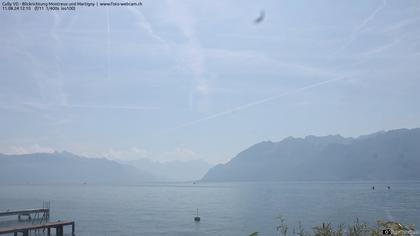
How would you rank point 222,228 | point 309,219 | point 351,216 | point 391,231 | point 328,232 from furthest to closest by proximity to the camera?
point 351,216 → point 309,219 → point 222,228 → point 328,232 → point 391,231

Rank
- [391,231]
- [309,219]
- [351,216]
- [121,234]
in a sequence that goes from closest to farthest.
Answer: [391,231] < [121,234] < [309,219] < [351,216]

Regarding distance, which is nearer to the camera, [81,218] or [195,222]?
[195,222]

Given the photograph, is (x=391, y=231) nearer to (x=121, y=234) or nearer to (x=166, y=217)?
(x=121, y=234)

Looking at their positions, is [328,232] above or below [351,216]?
above

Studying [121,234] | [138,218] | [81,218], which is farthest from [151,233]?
[81,218]

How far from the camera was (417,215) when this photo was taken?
115m

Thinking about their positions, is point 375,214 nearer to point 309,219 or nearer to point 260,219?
point 309,219

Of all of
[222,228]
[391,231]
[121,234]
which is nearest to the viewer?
[391,231]

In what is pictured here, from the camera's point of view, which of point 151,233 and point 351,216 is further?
point 351,216

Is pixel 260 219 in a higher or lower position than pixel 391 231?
lower

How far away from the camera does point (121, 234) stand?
90.1 metres

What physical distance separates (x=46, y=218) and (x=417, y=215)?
98197 mm

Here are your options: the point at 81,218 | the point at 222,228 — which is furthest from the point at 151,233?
the point at 81,218

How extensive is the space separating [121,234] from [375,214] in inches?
2765
